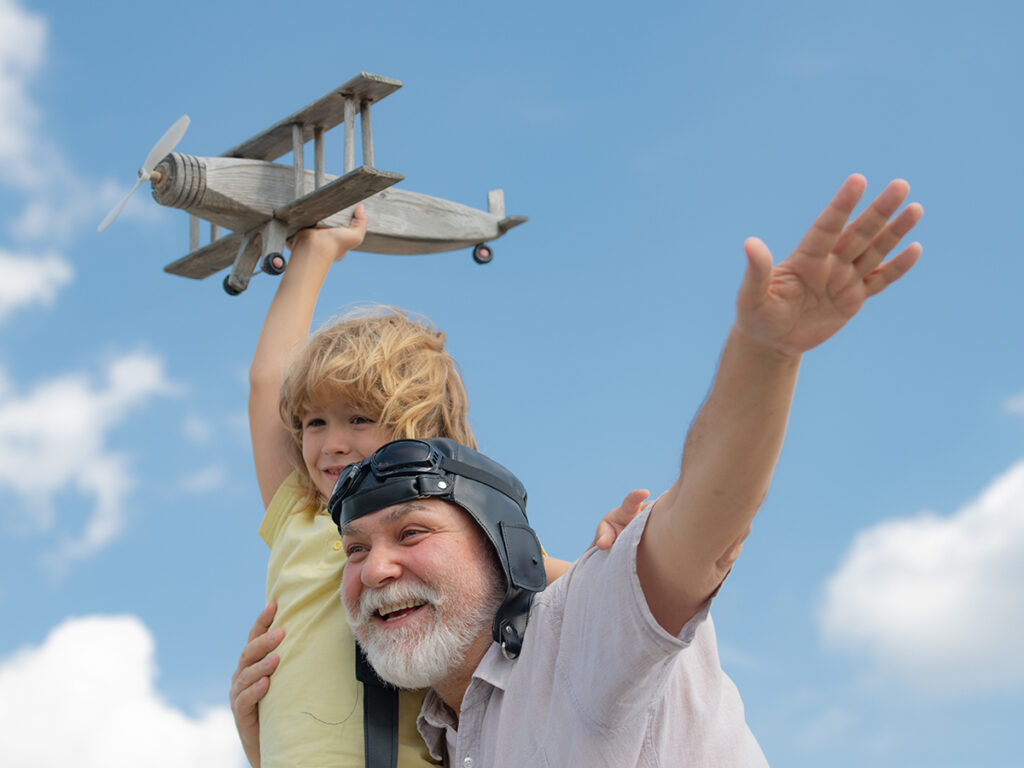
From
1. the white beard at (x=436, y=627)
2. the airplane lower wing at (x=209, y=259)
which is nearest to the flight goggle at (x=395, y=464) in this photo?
the white beard at (x=436, y=627)

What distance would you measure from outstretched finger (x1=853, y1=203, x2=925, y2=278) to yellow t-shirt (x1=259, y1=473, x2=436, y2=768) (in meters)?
2.20

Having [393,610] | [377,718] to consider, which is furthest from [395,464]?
[377,718]

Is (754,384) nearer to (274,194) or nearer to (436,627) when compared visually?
(436,627)

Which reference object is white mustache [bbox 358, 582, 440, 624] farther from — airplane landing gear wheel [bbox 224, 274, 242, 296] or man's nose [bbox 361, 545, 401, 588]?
airplane landing gear wheel [bbox 224, 274, 242, 296]

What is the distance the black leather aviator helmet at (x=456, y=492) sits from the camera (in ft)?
A: 11.6

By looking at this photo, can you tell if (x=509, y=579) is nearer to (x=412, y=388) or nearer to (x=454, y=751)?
(x=454, y=751)

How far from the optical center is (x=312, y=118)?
23.2 feet

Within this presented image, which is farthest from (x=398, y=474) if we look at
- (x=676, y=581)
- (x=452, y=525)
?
(x=676, y=581)

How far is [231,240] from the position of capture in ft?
23.1

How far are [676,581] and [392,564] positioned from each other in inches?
41.9

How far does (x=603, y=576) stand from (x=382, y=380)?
1.54m

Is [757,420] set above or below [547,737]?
above

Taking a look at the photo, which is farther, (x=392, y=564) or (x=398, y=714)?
(x=398, y=714)

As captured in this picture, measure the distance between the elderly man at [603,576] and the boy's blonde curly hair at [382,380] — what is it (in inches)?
20.0
